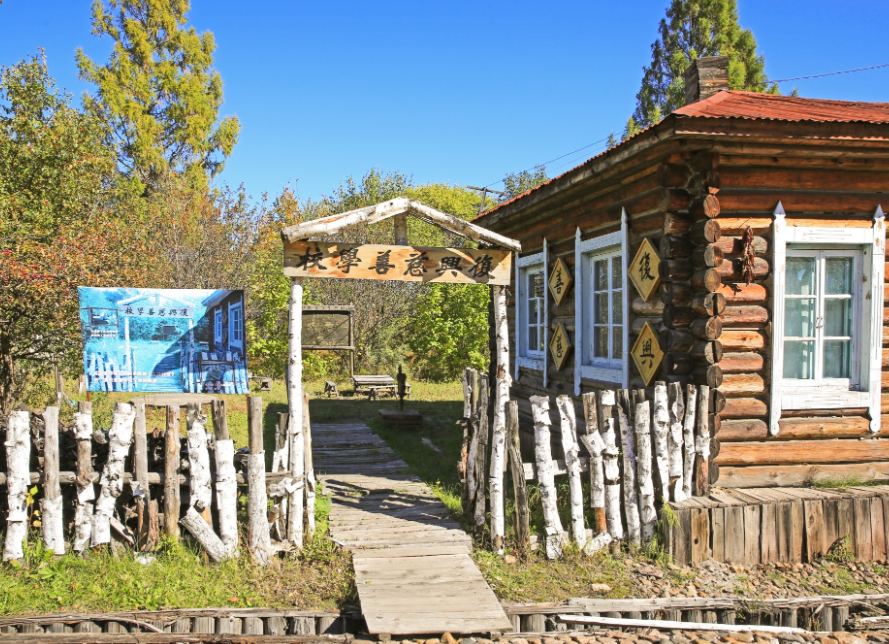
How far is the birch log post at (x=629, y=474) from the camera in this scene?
5.72 metres

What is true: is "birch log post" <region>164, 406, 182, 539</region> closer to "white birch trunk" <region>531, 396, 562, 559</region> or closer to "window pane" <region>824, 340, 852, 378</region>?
"white birch trunk" <region>531, 396, 562, 559</region>

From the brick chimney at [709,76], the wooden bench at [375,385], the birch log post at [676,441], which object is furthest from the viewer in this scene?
the wooden bench at [375,385]

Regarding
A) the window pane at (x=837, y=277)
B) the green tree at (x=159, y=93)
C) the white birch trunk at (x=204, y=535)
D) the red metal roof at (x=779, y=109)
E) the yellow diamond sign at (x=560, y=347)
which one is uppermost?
the green tree at (x=159, y=93)

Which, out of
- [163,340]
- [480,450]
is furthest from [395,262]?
[163,340]

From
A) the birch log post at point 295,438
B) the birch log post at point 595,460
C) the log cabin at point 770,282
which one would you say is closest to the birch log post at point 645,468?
the birch log post at point 595,460

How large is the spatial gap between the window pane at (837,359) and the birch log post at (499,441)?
3122 mm

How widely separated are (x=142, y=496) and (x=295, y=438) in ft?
3.94

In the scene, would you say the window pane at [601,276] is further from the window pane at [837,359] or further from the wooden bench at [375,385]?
the wooden bench at [375,385]

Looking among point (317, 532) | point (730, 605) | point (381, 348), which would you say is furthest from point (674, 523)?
point (381, 348)

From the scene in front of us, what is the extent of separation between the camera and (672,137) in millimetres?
5672

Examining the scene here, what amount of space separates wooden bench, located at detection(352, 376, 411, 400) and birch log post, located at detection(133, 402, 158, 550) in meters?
11.1

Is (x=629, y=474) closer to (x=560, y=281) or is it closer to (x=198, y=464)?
(x=560, y=281)

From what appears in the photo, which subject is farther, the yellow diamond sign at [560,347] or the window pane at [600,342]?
the yellow diamond sign at [560,347]

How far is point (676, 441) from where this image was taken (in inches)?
229
